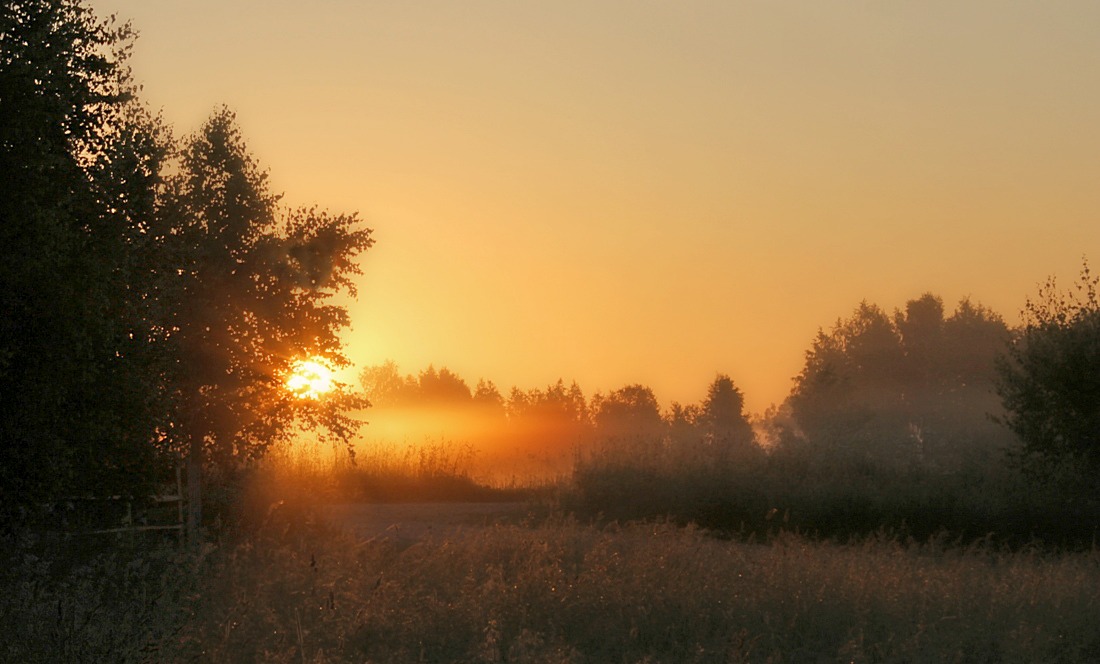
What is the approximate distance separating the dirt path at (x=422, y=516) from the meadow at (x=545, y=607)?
5.92 metres

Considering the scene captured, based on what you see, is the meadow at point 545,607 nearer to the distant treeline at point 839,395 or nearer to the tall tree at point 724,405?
the distant treeline at point 839,395

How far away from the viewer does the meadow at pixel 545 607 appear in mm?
8617

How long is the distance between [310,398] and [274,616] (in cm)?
1227

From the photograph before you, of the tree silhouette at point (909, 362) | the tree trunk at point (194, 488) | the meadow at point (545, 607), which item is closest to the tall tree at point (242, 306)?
the tree trunk at point (194, 488)

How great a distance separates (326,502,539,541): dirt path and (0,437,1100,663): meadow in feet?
19.4

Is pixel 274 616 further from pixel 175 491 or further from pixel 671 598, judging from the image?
pixel 175 491

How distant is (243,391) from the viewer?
65.3ft

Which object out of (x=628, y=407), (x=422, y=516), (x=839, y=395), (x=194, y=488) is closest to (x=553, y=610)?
(x=194, y=488)

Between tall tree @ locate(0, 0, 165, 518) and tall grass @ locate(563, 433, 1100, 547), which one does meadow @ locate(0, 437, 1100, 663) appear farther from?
tall grass @ locate(563, 433, 1100, 547)

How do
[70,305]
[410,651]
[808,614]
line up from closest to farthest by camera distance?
[410,651]
[808,614]
[70,305]

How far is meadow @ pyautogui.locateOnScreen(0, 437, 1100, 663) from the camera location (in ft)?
28.3

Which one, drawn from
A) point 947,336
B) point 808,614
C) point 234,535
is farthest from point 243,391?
point 947,336

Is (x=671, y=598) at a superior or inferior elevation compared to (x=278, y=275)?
inferior

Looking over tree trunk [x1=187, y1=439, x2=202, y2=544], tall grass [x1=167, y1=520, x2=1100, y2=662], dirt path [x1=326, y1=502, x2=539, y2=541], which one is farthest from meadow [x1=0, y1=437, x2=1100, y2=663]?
dirt path [x1=326, y1=502, x2=539, y2=541]
